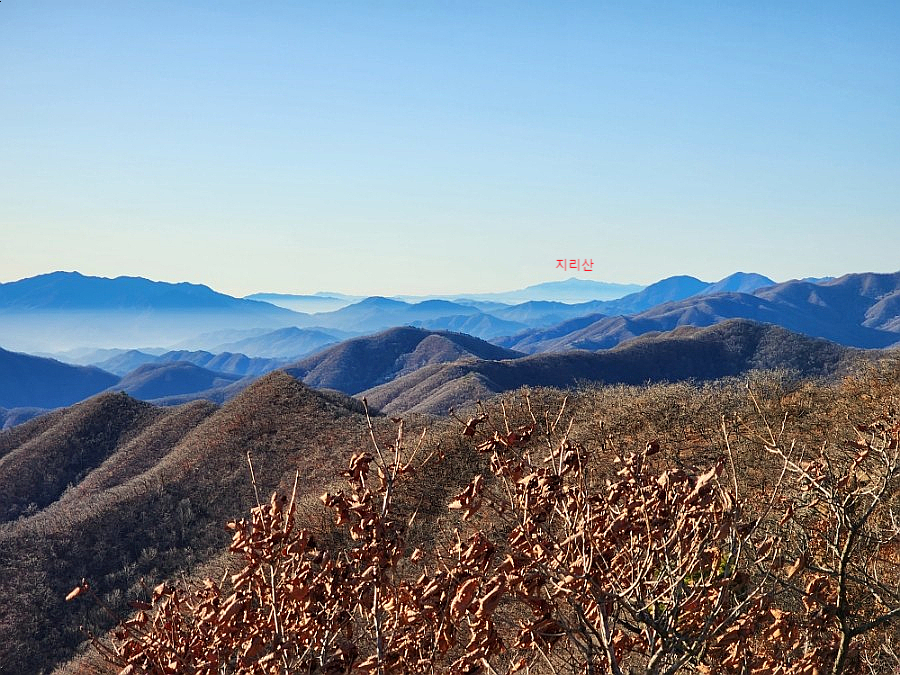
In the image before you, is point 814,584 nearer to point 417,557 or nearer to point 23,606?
point 417,557

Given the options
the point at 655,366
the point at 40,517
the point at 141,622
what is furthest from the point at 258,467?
the point at 655,366

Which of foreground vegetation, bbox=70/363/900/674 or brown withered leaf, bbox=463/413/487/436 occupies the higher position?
brown withered leaf, bbox=463/413/487/436

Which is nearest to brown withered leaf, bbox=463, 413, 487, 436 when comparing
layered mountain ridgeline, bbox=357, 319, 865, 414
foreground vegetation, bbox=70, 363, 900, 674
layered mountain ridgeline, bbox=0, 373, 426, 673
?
foreground vegetation, bbox=70, 363, 900, 674

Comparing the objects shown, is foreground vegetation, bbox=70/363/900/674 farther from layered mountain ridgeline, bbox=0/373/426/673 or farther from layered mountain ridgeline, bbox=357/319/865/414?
layered mountain ridgeline, bbox=357/319/865/414

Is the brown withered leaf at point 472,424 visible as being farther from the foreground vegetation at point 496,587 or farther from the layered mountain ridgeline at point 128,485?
the layered mountain ridgeline at point 128,485

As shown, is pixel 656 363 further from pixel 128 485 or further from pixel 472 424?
pixel 472 424

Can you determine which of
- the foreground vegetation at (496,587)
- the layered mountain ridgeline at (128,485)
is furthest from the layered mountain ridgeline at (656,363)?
the foreground vegetation at (496,587)
